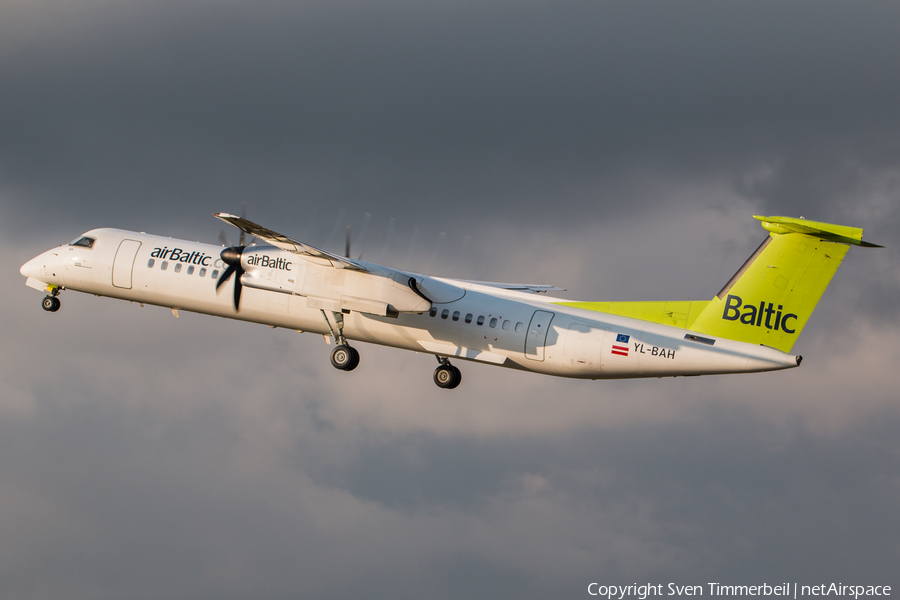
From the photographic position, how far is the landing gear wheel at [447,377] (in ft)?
104

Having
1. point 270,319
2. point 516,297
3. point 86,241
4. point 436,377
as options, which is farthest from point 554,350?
point 86,241

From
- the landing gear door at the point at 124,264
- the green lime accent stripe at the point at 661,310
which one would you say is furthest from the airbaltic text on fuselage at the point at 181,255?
the green lime accent stripe at the point at 661,310

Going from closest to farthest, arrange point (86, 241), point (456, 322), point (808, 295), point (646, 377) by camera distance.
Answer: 1. point (808, 295)
2. point (646, 377)
3. point (456, 322)
4. point (86, 241)

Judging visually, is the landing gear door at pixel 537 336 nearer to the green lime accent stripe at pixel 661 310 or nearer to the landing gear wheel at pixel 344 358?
the green lime accent stripe at pixel 661 310

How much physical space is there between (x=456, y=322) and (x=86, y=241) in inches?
573

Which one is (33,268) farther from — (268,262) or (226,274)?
(268,262)

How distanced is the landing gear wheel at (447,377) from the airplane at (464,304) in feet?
0.16

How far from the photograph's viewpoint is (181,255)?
106ft

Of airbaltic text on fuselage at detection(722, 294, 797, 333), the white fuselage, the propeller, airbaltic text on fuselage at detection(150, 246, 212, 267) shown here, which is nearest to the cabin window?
the white fuselage

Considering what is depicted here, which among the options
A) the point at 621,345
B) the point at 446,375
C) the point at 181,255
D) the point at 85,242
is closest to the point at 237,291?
the point at 181,255

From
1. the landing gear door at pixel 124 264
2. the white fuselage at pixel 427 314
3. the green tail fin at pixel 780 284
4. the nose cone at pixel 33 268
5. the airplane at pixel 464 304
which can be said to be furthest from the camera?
the nose cone at pixel 33 268

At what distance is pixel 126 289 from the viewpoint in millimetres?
33000

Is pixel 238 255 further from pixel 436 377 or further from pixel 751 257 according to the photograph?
pixel 751 257

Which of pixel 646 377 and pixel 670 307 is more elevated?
pixel 670 307
